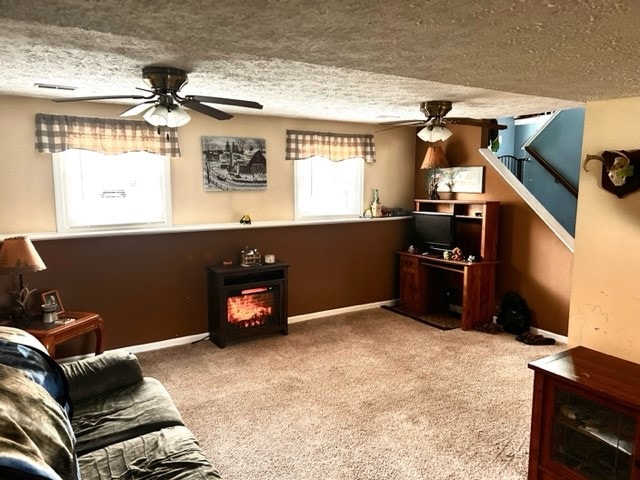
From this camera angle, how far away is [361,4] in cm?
97

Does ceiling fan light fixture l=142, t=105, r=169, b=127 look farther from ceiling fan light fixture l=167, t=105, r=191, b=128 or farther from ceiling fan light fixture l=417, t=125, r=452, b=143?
ceiling fan light fixture l=417, t=125, r=452, b=143

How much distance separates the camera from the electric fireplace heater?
14.0ft

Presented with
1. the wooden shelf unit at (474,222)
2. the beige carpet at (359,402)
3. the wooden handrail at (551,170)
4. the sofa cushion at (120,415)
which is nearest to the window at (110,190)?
the beige carpet at (359,402)

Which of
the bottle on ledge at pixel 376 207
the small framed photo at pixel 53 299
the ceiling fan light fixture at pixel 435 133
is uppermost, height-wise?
the ceiling fan light fixture at pixel 435 133

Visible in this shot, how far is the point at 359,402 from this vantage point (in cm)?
321

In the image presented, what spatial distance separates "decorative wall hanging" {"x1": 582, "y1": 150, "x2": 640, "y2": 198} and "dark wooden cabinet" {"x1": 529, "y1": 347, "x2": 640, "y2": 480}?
31.3 inches

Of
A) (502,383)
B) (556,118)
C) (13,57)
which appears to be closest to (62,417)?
(13,57)

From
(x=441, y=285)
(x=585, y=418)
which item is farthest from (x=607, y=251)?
(x=441, y=285)

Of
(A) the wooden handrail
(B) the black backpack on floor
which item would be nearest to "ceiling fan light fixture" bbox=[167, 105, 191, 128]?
(B) the black backpack on floor

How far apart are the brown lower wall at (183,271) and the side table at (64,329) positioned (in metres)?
0.42

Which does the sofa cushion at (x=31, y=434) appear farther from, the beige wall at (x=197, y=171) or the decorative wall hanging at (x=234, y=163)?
the decorative wall hanging at (x=234, y=163)

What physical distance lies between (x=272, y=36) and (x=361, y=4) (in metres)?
0.34

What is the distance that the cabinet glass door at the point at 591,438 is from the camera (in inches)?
72.2

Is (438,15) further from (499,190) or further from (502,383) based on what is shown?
(499,190)
